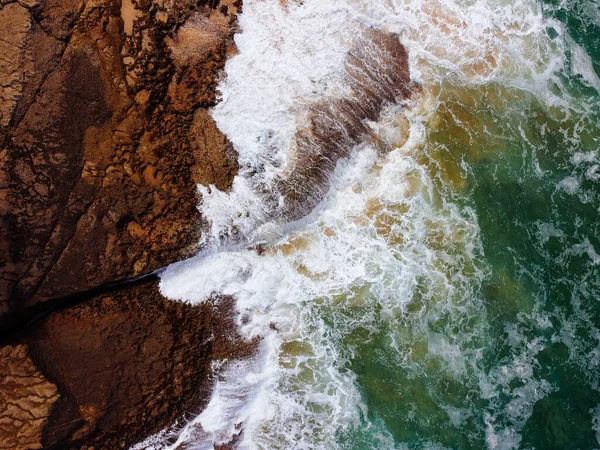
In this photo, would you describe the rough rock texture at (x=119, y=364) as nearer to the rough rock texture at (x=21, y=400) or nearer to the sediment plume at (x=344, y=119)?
the rough rock texture at (x=21, y=400)

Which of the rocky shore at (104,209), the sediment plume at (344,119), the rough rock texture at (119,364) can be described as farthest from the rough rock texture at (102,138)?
the sediment plume at (344,119)

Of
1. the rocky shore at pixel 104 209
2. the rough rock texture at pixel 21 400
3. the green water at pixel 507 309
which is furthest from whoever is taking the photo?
the green water at pixel 507 309

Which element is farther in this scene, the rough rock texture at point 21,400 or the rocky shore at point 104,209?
the rocky shore at point 104,209

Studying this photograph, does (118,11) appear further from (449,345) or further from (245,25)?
(449,345)

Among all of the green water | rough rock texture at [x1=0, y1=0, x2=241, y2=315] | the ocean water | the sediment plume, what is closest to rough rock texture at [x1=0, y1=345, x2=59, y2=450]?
rough rock texture at [x1=0, y1=0, x2=241, y2=315]

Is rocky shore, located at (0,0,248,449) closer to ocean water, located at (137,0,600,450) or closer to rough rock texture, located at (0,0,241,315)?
rough rock texture, located at (0,0,241,315)

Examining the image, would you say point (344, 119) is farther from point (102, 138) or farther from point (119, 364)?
point (119, 364)
